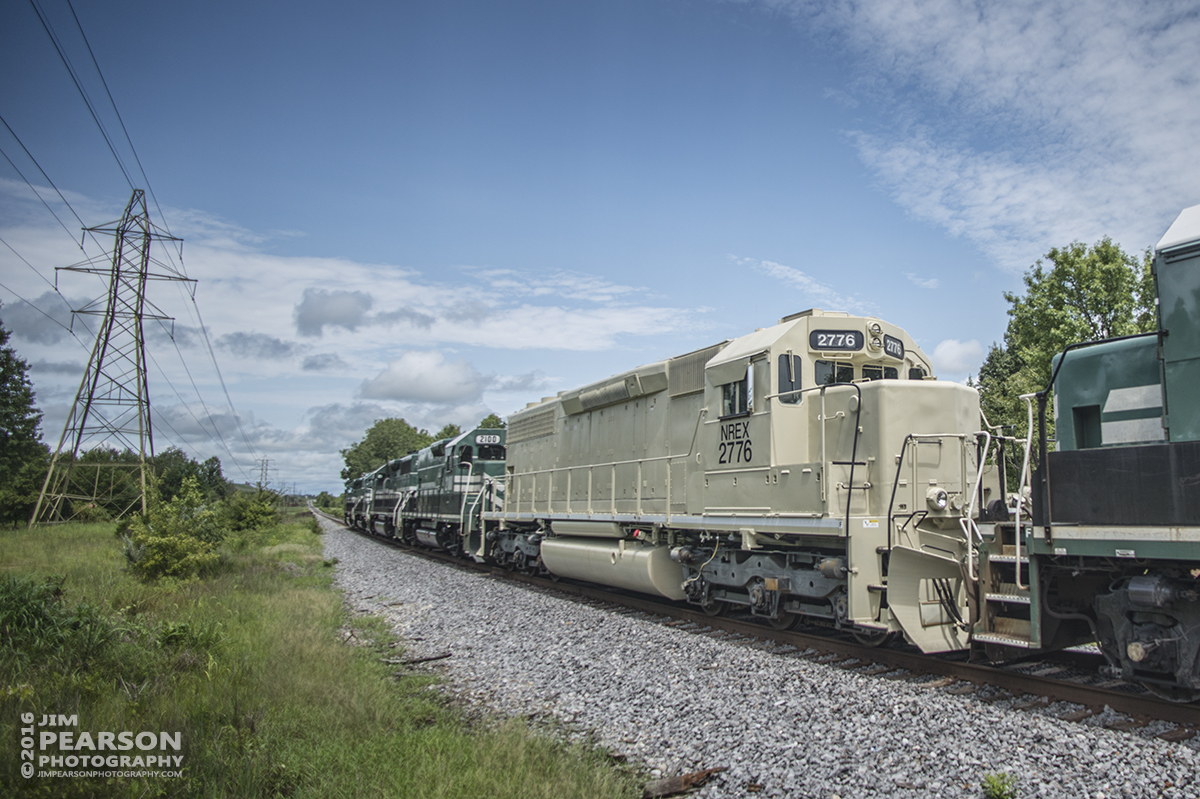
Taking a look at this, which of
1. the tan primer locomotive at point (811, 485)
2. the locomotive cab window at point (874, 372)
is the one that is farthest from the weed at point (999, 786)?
the locomotive cab window at point (874, 372)

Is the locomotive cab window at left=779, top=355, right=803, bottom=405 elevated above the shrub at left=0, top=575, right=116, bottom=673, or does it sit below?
above

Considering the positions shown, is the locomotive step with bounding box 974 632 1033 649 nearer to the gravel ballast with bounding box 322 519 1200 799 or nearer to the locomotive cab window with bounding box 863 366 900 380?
the gravel ballast with bounding box 322 519 1200 799

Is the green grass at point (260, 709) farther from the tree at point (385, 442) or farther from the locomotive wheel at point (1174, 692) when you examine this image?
the tree at point (385, 442)

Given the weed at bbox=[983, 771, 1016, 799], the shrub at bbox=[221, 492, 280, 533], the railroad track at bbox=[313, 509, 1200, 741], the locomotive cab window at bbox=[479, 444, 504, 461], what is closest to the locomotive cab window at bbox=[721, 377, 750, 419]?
the railroad track at bbox=[313, 509, 1200, 741]

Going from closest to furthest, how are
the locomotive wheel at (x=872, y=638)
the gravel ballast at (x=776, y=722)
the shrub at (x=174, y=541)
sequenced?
1. the gravel ballast at (x=776, y=722)
2. the locomotive wheel at (x=872, y=638)
3. the shrub at (x=174, y=541)

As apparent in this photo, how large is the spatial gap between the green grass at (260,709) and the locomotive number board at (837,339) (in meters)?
5.36

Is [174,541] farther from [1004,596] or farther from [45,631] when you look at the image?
[1004,596]

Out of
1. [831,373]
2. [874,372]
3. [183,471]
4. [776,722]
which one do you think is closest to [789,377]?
[831,373]

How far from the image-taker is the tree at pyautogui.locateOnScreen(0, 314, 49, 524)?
3028 centimetres

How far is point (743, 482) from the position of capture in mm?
8719

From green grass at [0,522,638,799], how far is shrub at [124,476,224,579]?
2.52m

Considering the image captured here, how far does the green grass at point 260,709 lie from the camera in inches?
162

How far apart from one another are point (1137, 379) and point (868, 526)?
273 cm

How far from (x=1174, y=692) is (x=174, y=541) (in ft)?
45.3
